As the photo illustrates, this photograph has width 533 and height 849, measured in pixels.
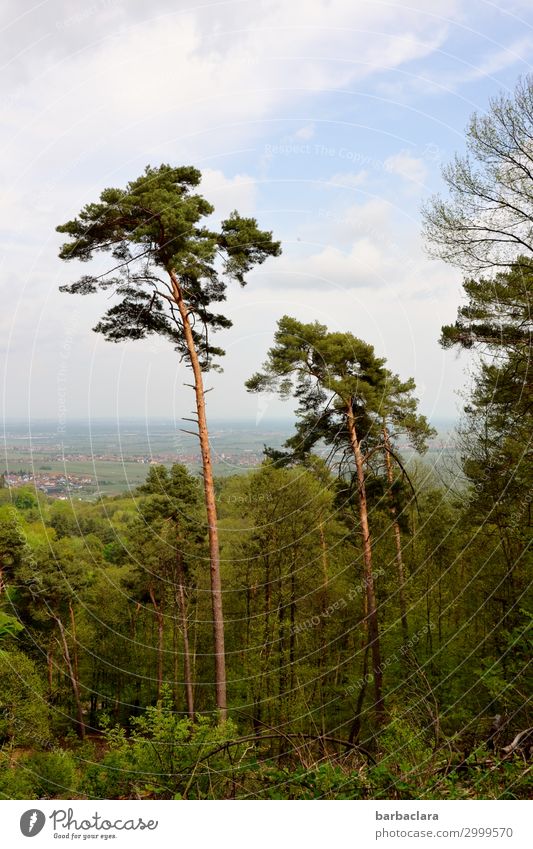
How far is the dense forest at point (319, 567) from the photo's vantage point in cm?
602

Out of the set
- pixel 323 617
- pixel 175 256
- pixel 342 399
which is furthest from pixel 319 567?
pixel 175 256

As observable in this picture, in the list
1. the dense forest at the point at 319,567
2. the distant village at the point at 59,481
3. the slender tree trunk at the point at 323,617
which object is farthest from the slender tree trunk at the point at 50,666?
the slender tree trunk at the point at 323,617

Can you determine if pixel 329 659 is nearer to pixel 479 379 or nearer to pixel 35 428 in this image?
pixel 479 379

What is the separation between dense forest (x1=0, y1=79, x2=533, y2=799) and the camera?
6016mm
